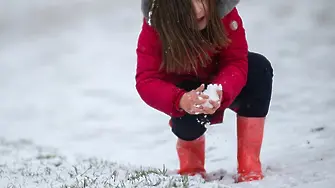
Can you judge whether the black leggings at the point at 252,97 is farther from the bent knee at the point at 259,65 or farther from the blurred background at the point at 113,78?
the blurred background at the point at 113,78

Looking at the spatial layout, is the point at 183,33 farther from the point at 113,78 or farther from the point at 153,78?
the point at 113,78

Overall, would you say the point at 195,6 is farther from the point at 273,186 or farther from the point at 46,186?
the point at 46,186

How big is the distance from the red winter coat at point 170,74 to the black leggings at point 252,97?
0.22m

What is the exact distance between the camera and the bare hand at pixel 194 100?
3.74 m

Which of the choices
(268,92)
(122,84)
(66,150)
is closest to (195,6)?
(268,92)

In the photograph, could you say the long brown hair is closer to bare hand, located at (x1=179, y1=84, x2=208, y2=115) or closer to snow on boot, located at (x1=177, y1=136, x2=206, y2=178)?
bare hand, located at (x1=179, y1=84, x2=208, y2=115)

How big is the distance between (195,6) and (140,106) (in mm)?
6338

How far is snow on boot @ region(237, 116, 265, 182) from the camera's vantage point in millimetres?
4441

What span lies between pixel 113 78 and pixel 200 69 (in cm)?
753

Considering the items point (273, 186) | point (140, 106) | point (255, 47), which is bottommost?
point (273, 186)

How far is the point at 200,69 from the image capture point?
4258 millimetres

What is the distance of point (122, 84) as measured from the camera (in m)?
11.3

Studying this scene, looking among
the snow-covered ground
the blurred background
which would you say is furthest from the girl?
the blurred background

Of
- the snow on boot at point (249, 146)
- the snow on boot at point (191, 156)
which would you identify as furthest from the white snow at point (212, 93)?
the snow on boot at point (191, 156)
